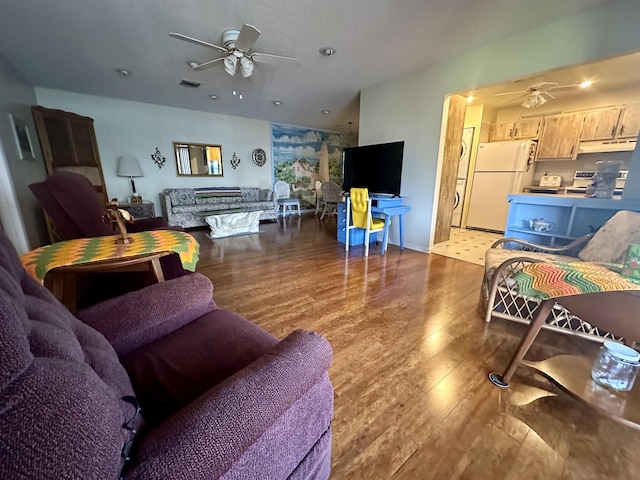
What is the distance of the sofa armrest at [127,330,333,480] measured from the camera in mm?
447

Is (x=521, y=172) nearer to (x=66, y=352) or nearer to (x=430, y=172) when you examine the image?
(x=430, y=172)

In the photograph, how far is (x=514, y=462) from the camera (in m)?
1.01

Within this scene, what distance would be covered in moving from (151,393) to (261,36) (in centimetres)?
321

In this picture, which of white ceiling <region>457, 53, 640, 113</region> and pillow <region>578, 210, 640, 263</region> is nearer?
pillow <region>578, 210, 640, 263</region>

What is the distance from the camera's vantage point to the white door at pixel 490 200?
188 inches

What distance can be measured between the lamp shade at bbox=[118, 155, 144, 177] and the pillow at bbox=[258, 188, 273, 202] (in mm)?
2447

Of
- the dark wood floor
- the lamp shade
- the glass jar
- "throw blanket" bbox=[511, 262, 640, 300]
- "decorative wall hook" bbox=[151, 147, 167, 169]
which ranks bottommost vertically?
the dark wood floor

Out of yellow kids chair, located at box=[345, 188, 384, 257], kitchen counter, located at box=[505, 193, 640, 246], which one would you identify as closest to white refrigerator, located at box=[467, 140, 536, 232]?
kitchen counter, located at box=[505, 193, 640, 246]

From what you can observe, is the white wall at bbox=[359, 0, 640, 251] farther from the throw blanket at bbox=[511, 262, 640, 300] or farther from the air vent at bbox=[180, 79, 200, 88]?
the air vent at bbox=[180, 79, 200, 88]

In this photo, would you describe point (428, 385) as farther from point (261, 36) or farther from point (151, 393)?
point (261, 36)

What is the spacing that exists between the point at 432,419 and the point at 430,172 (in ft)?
10.4

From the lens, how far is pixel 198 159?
5.73 metres

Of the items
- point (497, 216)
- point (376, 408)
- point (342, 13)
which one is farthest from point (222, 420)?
point (497, 216)

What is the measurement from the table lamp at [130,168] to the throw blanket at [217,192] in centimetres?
104
